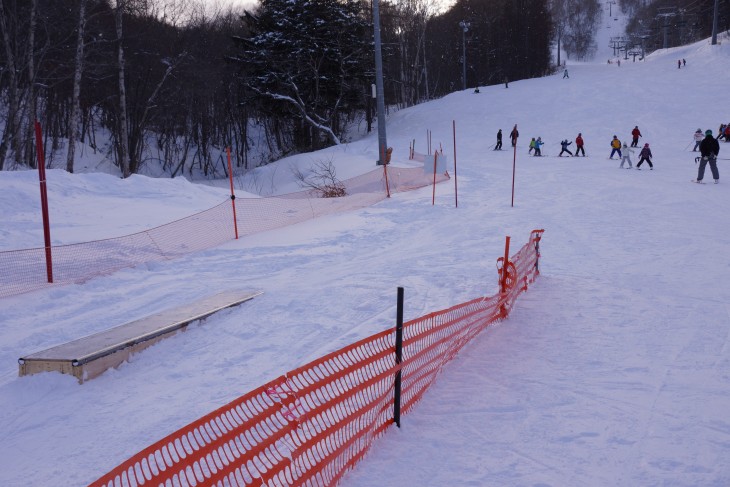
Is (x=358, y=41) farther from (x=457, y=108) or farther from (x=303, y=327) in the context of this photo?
(x=303, y=327)

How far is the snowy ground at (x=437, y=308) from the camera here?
165 inches

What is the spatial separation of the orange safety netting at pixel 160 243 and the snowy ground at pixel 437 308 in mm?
571

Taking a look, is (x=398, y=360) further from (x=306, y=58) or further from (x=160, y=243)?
(x=306, y=58)

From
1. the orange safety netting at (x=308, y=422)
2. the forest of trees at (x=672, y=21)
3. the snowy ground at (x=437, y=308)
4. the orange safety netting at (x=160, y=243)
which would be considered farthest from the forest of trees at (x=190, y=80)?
the forest of trees at (x=672, y=21)

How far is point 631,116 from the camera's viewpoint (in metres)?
39.2

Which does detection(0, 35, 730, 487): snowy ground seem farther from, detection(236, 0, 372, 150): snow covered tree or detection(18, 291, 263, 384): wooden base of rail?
detection(236, 0, 372, 150): snow covered tree

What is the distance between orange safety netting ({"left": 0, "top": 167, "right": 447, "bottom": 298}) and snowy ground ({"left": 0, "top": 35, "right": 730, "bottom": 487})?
1.87ft

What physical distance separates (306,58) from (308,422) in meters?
36.5

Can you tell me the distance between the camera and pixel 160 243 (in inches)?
441

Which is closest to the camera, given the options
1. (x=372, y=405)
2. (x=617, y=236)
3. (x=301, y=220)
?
(x=372, y=405)

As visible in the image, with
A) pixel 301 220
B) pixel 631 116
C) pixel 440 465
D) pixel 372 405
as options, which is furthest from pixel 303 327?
pixel 631 116

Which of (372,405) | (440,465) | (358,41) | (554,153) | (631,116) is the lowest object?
(440,465)

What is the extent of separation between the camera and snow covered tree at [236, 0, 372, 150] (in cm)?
3703

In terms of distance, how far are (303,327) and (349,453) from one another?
10.3 feet
